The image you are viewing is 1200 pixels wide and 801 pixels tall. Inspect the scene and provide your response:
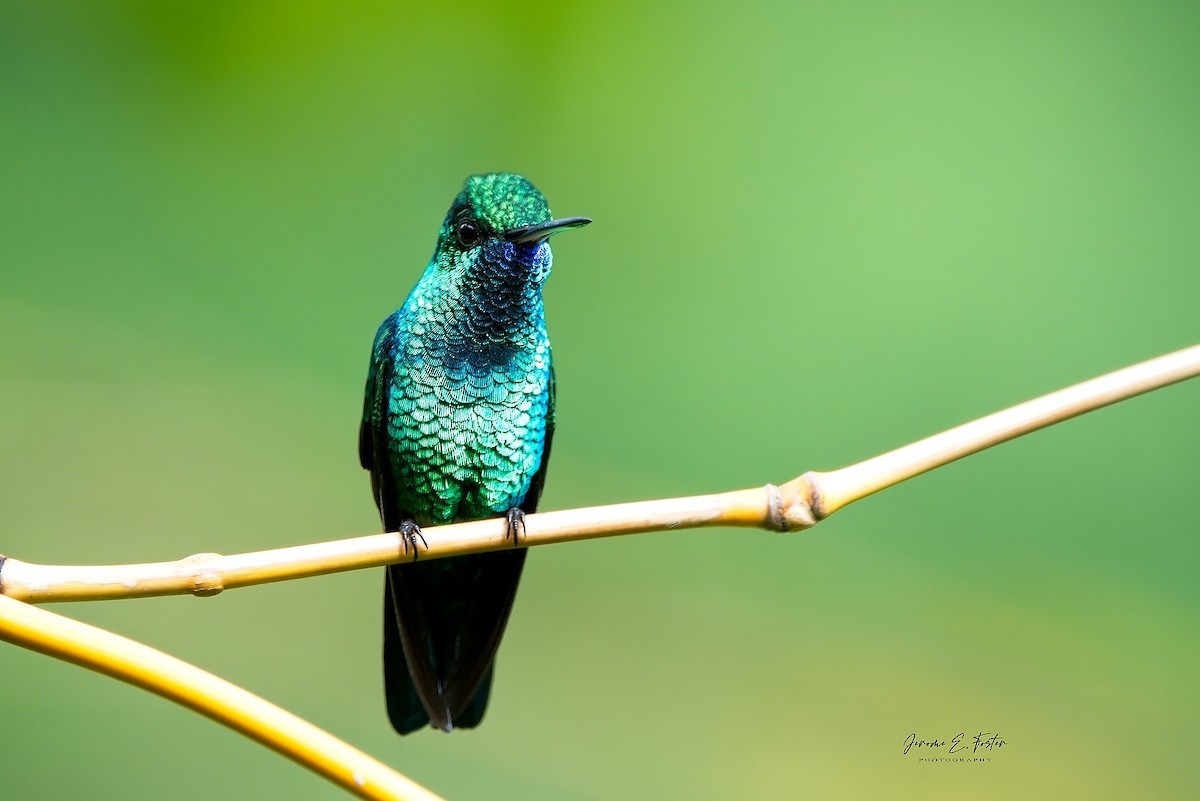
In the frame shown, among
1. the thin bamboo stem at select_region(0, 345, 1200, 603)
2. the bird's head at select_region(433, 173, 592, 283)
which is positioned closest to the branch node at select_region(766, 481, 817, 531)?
the thin bamboo stem at select_region(0, 345, 1200, 603)

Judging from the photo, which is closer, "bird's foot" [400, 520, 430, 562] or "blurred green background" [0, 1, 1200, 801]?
"bird's foot" [400, 520, 430, 562]

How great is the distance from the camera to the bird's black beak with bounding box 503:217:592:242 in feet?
4.90

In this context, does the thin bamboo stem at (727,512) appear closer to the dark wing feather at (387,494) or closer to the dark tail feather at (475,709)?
the dark wing feather at (387,494)

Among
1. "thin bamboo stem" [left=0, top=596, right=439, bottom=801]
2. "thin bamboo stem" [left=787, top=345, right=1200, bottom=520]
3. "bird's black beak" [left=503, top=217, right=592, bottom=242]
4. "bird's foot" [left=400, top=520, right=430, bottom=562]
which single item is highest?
"bird's black beak" [left=503, top=217, right=592, bottom=242]

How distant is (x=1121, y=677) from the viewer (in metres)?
2.63

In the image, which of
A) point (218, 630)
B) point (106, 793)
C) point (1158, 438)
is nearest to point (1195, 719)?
point (1158, 438)

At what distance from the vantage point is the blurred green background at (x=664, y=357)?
2.64 m

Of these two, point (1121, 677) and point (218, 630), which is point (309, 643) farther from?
point (1121, 677)

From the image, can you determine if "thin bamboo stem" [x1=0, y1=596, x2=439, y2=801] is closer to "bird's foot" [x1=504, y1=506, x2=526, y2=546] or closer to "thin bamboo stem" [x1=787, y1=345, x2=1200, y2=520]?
"bird's foot" [x1=504, y1=506, x2=526, y2=546]

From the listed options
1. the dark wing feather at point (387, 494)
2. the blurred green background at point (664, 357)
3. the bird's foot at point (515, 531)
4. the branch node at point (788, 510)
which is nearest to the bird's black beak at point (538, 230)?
the dark wing feather at point (387, 494)

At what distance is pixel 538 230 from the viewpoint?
1594 mm

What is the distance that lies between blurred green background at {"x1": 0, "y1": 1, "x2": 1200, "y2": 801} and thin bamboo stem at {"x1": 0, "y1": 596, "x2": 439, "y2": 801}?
179 centimetres

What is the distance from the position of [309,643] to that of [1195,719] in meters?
2.41

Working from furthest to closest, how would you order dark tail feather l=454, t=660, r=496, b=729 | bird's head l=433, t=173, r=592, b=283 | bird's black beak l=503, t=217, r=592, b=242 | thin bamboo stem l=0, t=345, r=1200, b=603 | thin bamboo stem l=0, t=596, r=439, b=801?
dark tail feather l=454, t=660, r=496, b=729, bird's head l=433, t=173, r=592, b=283, bird's black beak l=503, t=217, r=592, b=242, thin bamboo stem l=0, t=345, r=1200, b=603, thin bamboo stem l=0, t=596, r=439, b=801
